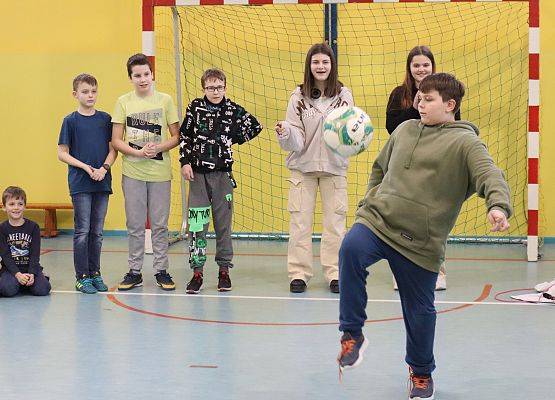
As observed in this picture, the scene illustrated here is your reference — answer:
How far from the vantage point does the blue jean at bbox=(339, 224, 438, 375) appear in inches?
151

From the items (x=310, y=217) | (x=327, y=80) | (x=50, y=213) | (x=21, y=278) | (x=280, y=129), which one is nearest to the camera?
→ (x=280, y=129)

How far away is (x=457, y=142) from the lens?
3.80 metres

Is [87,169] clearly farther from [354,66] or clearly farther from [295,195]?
[354,66]

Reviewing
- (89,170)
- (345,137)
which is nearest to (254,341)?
(345,137)

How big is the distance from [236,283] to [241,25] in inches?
126

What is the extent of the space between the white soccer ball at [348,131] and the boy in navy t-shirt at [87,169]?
1995 millimetres

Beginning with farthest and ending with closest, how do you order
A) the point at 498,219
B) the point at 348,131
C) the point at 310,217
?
the point at 310,217 < the point at 348,131 < the point at 498,219

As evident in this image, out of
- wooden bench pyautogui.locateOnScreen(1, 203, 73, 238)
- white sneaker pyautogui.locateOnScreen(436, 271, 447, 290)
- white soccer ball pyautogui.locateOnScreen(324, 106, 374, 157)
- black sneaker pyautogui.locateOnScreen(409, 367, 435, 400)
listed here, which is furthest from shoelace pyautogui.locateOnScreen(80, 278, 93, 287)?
black sneaker pyautogui.locateOnScreen(409, 367, 435, 400)

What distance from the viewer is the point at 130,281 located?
257 inches

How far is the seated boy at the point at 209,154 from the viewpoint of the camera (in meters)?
6.31

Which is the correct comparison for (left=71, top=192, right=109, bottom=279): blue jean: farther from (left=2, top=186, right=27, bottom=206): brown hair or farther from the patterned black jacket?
the patterned black jacket

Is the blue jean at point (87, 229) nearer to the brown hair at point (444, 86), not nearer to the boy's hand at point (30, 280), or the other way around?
the boy's hand at point (30, 280)

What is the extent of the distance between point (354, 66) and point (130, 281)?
3500 millimetres

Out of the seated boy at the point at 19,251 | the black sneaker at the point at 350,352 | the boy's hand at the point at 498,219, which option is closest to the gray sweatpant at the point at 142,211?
the seated boy at the point at 19,251
